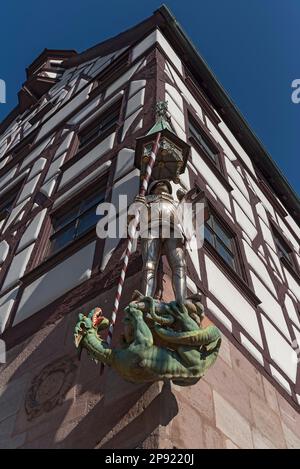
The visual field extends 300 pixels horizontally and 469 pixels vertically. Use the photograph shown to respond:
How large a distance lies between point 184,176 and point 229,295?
1604mm

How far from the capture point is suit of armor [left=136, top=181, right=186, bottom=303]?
4113mm

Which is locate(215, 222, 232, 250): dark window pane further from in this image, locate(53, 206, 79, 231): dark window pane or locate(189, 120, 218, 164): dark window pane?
locate(53, 206, 79, 231): dark window pane

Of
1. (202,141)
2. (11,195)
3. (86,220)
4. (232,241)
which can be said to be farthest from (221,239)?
(11,195)

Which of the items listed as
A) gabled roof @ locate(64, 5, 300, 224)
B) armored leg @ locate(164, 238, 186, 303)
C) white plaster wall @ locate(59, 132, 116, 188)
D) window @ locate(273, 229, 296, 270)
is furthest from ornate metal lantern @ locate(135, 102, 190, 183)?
gabled roof @ locate(64, 5, 300, 224)

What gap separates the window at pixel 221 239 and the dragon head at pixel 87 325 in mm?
3129

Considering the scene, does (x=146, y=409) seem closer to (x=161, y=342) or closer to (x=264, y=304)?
(x=161, y=342)

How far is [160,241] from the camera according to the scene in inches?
172

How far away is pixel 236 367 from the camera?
4.93m

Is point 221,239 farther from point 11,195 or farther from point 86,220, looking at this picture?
point 11,195

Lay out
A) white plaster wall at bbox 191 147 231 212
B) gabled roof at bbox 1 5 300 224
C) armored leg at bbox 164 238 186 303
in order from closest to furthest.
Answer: armored leg at bbox 164 238 186 303, white plaster wall at bbox 191 147 231 212, gabled roof at bbox 1 5 300 224

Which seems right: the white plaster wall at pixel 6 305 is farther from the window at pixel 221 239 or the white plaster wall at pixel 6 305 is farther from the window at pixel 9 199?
the window at pixel 9 199

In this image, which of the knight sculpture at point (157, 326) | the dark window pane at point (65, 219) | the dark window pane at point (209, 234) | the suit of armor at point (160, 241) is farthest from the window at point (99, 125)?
the suit of armor at point (160, 241)

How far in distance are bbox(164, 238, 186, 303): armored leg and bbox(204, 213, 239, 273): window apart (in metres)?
2.29

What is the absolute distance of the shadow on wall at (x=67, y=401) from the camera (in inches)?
140
